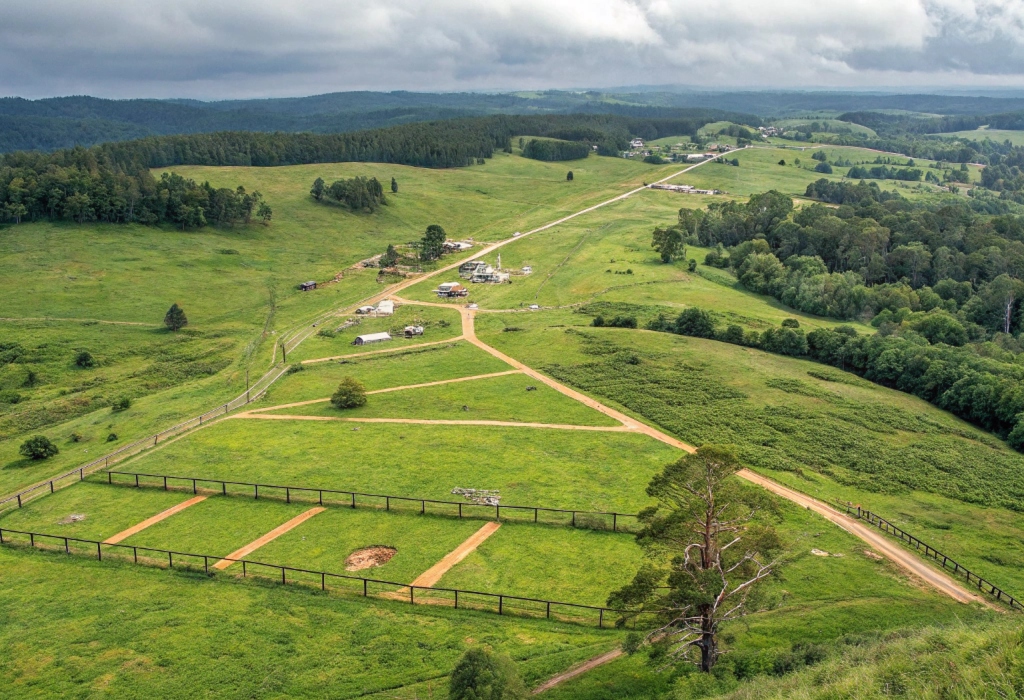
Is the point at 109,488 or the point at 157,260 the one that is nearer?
the point at 109,488

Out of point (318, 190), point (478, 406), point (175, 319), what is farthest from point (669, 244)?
point (175, 319)

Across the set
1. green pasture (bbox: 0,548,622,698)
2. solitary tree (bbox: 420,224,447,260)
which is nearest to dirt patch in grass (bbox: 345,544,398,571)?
green pasture (bbox: 0,548,622,698)

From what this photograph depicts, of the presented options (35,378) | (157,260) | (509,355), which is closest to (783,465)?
(509,355)

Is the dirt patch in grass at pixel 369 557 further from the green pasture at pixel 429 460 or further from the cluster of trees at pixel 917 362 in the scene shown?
the cluster of trees at pixel 917 362

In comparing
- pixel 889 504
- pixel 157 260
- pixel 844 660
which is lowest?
pixel 889 504

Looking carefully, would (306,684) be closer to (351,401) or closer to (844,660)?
(844,660)

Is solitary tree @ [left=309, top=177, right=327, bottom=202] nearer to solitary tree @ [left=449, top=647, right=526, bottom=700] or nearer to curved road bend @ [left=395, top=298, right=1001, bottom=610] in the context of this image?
curved road bend @ [left=395, top=298, right=1001, bottom=610]
